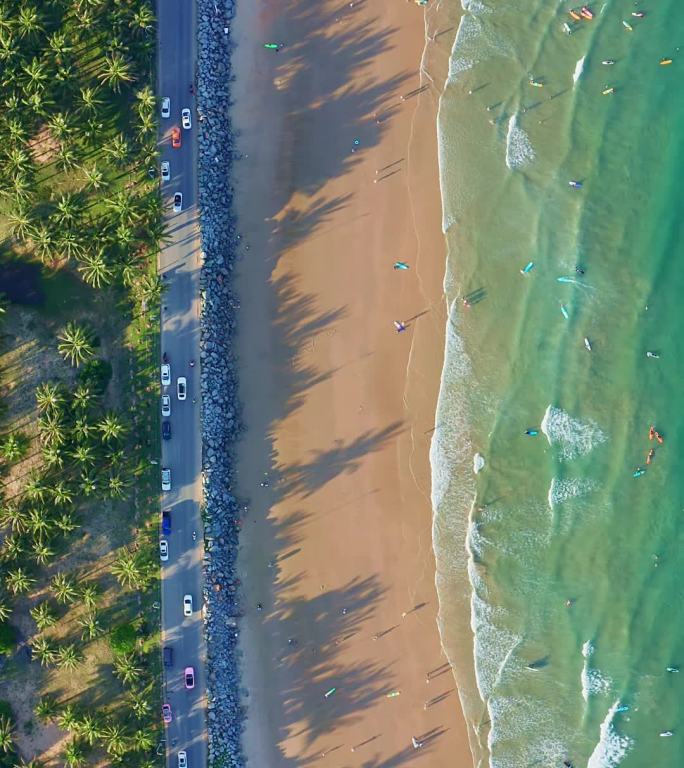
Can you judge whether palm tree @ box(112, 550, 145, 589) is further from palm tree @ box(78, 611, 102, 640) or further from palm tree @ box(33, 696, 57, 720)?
palm tree @ box(33, 696, 57, 720)

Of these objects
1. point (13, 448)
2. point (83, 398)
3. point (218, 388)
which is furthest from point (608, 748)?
point (13, 448)

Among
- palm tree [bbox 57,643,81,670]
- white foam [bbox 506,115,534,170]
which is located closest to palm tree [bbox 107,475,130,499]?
palm tree [bbox 57,643,81,670]

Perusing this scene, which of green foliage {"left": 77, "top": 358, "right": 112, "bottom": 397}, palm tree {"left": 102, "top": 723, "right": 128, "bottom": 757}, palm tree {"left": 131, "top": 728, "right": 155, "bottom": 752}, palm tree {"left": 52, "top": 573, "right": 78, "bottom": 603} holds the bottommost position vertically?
palm tree {"left": 131, "top": 728, "right": 155, "bottom": 752}

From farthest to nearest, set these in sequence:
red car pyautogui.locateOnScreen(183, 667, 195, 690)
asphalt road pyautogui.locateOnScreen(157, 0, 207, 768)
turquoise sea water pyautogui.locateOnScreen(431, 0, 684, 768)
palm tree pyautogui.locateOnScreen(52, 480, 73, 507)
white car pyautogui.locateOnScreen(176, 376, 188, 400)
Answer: turquoise sea water pyautogui.locateOnScreen(431, 0, 684, 768) → white car pyautogui.locateOnScreen(176, 376, 188, 400) → asphalt road pyautogui.locateOnScreen(157, 0, 207, 768) → red car pyautogui.locateOnScreen(183, 667, 195, 690) → palm tree pyautogui.locateOnScreen(52, 480, 73, 507)

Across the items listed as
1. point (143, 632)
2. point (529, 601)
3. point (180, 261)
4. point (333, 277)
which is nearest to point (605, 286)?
point (333, 277)

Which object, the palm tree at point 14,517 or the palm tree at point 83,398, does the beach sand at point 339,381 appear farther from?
the palm tree at point 14,517

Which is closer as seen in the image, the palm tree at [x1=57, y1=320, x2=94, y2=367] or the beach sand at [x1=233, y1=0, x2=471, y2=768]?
the palm tree at [x1=57, y1=320, x2=94, y2=367]

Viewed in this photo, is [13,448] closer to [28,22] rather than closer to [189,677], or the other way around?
[189,677]

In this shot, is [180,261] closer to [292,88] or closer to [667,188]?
[292,88]

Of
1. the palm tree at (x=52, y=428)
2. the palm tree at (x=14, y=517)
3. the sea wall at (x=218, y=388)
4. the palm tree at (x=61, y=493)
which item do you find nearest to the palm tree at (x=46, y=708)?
the sea wall at (x=218, y=388)
